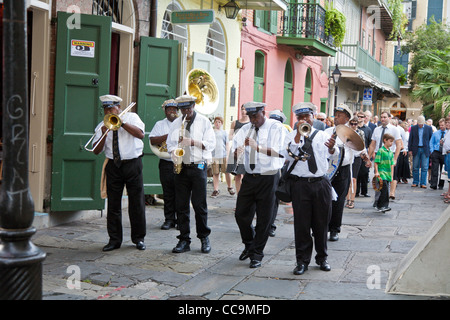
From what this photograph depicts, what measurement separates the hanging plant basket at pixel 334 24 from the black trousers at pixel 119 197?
1528cm

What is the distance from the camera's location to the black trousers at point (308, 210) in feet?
22.5

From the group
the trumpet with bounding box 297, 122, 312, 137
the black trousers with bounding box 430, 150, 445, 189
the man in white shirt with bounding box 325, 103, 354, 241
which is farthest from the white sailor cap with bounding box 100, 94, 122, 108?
the black trousers with bounding box 430, 150, 445, 189

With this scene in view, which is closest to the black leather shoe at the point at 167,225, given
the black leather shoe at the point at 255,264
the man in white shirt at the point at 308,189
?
the black leather shoe at the point at 255,264

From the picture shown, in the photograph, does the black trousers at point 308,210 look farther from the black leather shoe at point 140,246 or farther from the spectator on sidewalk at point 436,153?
the spectator on sidewalk at point 436,153

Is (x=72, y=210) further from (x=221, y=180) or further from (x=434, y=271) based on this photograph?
(x=221, y=180)

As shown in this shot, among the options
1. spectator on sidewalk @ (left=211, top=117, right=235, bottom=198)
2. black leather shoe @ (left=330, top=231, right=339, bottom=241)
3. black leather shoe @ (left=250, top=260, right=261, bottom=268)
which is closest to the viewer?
black leather shoe @ (left=250, top=260, right=261, bottom=268)

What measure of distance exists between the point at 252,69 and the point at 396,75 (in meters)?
26.8

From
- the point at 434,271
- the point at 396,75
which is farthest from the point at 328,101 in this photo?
the point at 434,271

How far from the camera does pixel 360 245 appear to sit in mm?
8570

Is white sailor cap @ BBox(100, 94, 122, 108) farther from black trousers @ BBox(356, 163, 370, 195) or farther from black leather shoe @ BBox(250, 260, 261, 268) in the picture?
black trousers @ BBox(356, 163, 370, 195)

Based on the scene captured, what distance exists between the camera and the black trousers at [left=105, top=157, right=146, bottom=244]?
777 centimetres

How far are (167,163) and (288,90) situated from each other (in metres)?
12.6

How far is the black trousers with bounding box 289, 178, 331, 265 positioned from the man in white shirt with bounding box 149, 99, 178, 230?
276 centimetres

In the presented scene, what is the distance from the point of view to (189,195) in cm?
781
